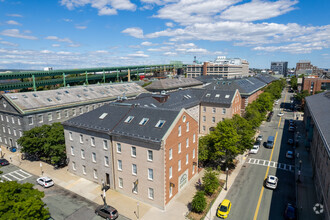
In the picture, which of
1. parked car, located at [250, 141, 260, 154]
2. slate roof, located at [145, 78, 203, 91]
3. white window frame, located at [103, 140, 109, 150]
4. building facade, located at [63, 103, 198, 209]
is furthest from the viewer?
slate roof, located at [145, 78, 203, 91]

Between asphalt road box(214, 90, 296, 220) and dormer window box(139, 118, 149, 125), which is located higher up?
dormer window box(139, 118, 149, 125)

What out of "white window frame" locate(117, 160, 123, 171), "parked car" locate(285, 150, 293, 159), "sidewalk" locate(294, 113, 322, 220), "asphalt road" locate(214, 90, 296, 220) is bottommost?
"sidewalk" locate(294, 113, 322, 220)

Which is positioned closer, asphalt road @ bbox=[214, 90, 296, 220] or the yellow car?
the yellow car

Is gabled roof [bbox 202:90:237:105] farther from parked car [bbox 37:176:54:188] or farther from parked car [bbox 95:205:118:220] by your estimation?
parked car [bbox 37:176:54:188]

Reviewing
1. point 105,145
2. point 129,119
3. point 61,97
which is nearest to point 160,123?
point 129,119

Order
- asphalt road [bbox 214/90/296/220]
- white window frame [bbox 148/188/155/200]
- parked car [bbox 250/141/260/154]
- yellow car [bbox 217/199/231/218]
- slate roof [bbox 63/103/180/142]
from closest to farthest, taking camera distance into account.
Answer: yellow car [bbox 217/199/231/218] → asphalt road [bbox 214/90/296/220] → slate roof [bbox 63/103/180/142] → white window frame [bbox 148/188/155/200] → parked car [bbox 250/141/260/154]

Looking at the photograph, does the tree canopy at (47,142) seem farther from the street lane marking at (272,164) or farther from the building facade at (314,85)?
the building facade at (314,85)

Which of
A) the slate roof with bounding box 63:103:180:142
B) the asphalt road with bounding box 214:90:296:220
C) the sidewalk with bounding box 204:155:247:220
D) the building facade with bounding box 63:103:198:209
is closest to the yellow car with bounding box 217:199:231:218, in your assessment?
the asphalt road with bounding box 214:90:296:220
